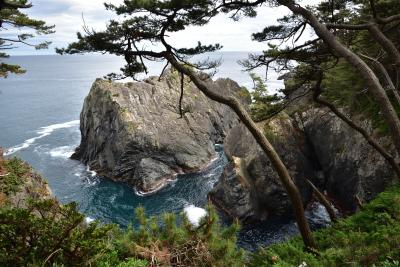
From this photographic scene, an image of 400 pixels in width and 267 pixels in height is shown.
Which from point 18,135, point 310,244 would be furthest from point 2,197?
point 18,135

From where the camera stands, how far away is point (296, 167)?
31.1m

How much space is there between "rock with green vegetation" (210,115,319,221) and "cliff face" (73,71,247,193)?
451 inches

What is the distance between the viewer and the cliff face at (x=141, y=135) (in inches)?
1615

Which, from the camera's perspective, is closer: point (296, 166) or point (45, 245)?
point (45, 245)

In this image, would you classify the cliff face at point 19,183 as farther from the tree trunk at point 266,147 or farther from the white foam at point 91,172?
the white foam at point 91,172

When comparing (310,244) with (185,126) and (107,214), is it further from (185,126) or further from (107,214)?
(185,126)

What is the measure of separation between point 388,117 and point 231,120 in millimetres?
51620

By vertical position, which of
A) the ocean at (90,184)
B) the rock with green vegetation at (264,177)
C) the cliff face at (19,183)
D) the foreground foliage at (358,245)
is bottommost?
the ocean at (90,184)

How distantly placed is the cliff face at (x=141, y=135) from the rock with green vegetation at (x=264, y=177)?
11.5 metres

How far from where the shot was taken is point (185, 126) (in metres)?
48.0

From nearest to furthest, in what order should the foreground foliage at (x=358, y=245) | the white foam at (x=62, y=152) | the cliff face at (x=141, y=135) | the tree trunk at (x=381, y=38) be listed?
the foreground foliage at (x=358, y=245)
the tree trunk at (x=381, y=38)
the cliff face at (x=141, y=135)
the white foam at (x=62, y=152)

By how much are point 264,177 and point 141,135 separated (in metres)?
17.8

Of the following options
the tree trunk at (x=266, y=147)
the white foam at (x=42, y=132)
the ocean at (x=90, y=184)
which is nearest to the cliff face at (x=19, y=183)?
the ocean at (x=90, y=184)

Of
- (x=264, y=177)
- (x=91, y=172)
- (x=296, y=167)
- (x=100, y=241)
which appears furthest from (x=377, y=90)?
(x=91, y=172)
